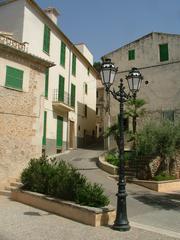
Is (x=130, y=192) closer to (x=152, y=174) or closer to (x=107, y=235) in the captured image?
(x=152, y=174)

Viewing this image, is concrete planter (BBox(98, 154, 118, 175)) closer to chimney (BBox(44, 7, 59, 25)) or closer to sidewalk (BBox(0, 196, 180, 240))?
sidewalk (BBox(0, 196, 180, 240))

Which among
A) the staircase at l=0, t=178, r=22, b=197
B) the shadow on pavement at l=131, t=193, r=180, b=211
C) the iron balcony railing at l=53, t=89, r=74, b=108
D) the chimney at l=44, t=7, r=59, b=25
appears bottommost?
the shadow on pavement at l=131, t=193, r=180, b=211

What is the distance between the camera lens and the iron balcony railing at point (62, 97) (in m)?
23.0

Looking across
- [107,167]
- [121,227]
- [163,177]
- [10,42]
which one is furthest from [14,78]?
[163,177]

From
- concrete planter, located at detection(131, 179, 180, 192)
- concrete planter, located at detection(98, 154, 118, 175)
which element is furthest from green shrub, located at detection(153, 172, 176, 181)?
concrete planter, located at detection(98, 154, 118, 175)

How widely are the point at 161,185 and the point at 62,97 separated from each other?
1183 cm

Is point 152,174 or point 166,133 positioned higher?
point 166,133

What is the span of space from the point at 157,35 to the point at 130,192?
50.6 ft

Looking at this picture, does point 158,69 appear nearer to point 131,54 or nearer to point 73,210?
point 131,54

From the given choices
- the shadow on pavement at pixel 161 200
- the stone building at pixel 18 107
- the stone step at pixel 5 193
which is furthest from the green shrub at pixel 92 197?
the stone building at pixel 18 107

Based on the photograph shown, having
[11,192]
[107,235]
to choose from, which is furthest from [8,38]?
[107,235]

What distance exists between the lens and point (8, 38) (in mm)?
13562

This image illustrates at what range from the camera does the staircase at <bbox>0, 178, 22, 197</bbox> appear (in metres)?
12.3

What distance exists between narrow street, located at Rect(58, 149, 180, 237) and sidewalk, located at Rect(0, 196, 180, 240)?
0.98 metres
